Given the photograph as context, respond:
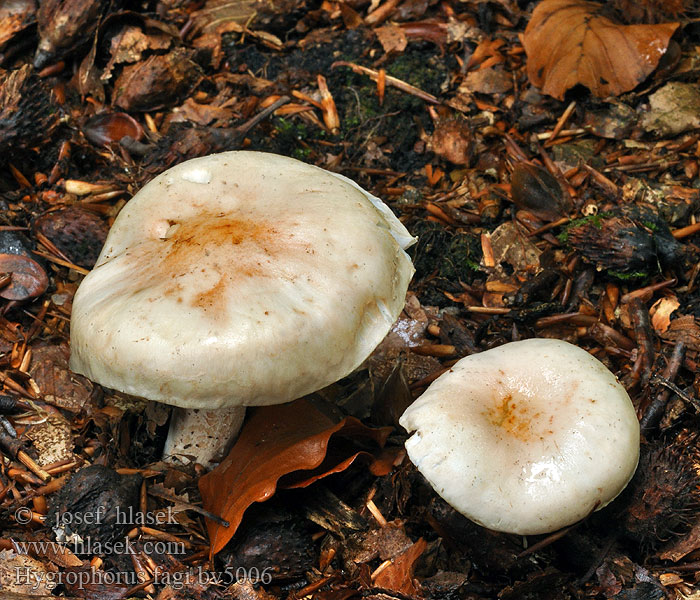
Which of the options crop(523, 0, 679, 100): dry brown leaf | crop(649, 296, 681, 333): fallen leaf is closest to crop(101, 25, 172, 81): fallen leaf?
crop(523, 0, 679, 100): dry brown leaf

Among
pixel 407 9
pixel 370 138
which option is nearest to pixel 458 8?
pixel 407 9

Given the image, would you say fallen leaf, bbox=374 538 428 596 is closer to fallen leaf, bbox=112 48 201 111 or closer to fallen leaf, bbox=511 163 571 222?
fallen leaf, bbox=511 163 571 222

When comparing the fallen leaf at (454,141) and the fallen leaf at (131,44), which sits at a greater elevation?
the fallen leaf at (131,44)

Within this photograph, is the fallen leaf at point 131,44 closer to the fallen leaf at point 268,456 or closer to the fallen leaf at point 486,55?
the fallen leaf at point 486,55

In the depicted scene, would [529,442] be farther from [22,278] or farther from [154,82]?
[154,82]

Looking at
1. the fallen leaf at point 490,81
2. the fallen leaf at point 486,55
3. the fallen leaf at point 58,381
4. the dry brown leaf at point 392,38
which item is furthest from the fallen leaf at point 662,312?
the fallen leaf at point 58,381

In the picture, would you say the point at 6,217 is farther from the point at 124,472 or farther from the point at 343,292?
the point at 343,292

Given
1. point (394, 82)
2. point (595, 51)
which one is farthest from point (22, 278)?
point (595, 51)

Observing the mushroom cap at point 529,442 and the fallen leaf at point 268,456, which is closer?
the mushroom cap at point 529,442
